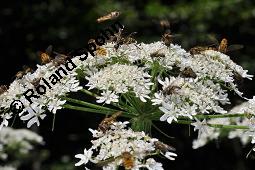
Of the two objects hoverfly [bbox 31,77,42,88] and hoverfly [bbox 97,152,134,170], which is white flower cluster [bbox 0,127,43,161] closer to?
hoverfly [bbox 31,77,42,88]

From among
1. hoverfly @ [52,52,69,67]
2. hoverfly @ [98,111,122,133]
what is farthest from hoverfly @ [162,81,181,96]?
hoverfly @ [52,52,69,67]

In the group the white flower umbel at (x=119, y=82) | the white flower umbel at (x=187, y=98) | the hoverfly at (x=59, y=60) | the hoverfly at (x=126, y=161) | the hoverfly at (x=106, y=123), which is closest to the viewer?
the hoverfly at (x=126, y=161)

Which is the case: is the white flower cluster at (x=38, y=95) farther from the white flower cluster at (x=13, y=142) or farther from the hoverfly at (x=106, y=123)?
the white flower cluster at (x=13, y=142)

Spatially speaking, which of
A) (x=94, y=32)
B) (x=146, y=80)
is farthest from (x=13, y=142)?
(x=94, y=32)

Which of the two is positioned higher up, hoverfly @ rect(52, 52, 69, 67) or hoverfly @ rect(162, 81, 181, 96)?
hoverfly @ rect(52, 52, 69, 67)

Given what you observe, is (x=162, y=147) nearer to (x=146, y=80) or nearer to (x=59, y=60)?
(x=146, y=80)

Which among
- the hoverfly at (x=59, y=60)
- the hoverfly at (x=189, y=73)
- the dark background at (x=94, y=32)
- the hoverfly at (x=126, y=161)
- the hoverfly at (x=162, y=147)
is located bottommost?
the hoverfly at (x=126, y=161)

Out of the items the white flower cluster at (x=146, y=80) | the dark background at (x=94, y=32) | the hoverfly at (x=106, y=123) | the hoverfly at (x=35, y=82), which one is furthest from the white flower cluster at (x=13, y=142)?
the dark background at (x=94, y=32)
